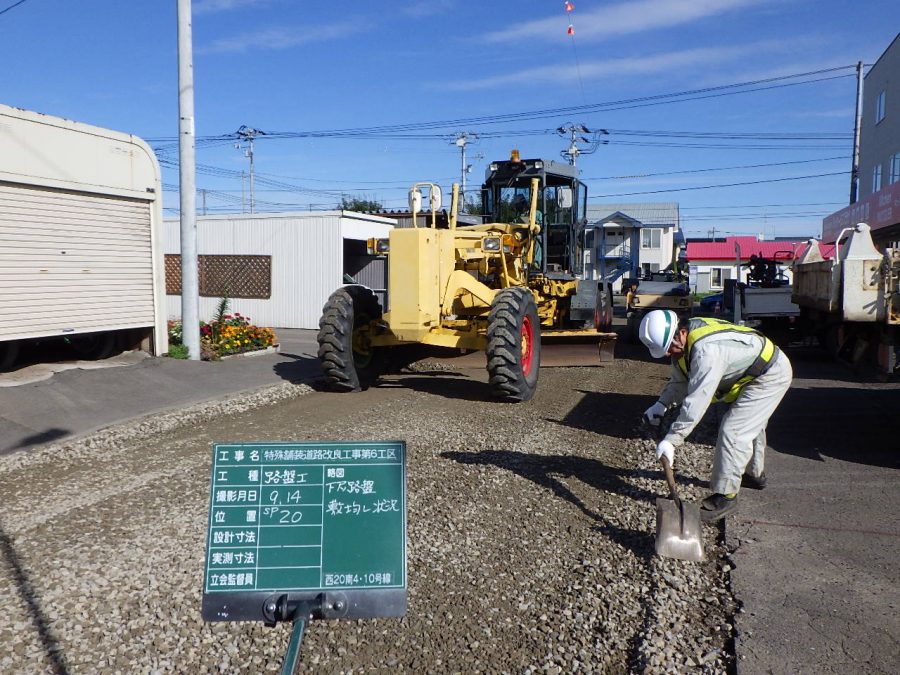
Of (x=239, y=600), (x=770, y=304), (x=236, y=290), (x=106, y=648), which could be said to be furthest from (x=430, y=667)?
(x=236, y=290)

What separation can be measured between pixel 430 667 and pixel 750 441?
301 cm

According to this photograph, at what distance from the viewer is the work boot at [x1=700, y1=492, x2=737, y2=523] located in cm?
559

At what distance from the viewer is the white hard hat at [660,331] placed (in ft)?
18.0

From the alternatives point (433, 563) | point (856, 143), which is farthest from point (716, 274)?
point (433, 563)

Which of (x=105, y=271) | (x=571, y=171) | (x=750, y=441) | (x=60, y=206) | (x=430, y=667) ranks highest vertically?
(x=571, y=171)

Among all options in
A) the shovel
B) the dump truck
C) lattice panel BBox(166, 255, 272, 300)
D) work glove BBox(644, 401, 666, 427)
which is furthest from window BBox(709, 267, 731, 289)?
the shovel

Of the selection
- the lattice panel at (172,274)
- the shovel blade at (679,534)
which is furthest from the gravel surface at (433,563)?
the lattice panel at (172,274)

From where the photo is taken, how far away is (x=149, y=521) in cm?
561

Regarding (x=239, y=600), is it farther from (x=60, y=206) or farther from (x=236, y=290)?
(x=236, y=290)

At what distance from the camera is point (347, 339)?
1051 cm

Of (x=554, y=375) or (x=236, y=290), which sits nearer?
(x=554, y=375)

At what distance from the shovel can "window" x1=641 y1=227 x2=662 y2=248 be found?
2284 inches

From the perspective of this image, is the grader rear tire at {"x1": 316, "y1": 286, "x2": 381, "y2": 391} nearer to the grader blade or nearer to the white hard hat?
the grader blade

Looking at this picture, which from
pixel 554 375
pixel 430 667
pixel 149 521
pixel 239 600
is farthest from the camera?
pixel 554 375
